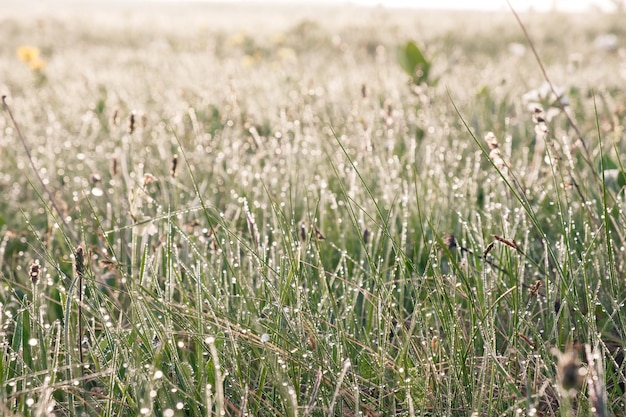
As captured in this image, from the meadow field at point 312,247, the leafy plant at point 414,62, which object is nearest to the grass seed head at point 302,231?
the meadow field at point 312,247

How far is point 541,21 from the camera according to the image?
29.2ft

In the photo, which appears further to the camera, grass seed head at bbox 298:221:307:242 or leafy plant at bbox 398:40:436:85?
leafy plant at bbox 398:40:436:85

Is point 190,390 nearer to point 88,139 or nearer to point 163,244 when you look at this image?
point 163,244

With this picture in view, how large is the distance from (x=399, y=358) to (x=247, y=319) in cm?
28

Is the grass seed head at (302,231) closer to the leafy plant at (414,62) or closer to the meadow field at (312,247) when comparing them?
the meadow field at (312,247)

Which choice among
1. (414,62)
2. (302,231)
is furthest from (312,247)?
(414,62)

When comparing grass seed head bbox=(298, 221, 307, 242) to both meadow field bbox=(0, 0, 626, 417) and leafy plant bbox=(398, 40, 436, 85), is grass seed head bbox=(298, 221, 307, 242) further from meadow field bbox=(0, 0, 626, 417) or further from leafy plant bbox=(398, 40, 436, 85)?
leafy plant bbox=(398, 40, 436, 85)

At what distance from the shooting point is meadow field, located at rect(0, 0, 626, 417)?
0.86 meters

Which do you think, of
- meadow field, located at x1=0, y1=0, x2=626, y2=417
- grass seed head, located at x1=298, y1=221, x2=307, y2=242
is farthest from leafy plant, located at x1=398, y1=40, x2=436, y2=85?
grass seed head, located at x1=298, y1=221, x2=307, y2=242

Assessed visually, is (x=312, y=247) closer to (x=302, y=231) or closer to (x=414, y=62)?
(x=302, y=231)

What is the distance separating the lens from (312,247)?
4.25 ft

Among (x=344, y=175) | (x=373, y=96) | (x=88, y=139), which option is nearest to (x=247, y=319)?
(x=344, y=175)

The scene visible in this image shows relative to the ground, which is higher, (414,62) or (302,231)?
(414,62)

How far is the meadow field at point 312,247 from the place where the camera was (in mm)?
860
